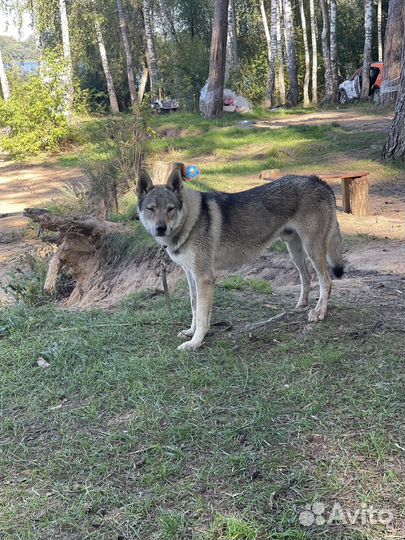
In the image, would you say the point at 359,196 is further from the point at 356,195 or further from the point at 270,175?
the point at 270,175

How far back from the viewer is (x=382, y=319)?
15.5ft

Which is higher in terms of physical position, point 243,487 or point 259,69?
point 259,69

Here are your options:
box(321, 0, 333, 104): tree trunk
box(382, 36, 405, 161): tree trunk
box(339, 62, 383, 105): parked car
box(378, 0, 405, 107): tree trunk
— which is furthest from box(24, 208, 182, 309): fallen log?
box(321, 0, 333, 104): tree trunk

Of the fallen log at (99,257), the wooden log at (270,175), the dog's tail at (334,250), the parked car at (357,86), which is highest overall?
the parked car at (357,86)

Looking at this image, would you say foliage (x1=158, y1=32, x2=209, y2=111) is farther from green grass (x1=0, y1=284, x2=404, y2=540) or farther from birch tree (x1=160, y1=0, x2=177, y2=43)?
green grass (x1=0, y1=284, x2=404, y2=540)

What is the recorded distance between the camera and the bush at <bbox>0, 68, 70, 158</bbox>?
21.9 m

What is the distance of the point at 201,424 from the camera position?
3.45 metres

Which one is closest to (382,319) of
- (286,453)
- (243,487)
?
(286,453)

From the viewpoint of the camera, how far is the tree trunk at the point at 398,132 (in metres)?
11.1

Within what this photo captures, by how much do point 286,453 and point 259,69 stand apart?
35.9 m

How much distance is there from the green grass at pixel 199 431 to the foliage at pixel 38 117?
18.5m

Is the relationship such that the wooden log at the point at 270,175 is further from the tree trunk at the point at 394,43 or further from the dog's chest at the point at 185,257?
the tree trunk at the point at 394,43

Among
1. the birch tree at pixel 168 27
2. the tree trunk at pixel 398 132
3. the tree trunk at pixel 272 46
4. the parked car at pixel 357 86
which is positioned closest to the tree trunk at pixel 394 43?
the tree trunk at pixel 398 132

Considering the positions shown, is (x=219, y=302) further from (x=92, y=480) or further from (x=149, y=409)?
(x=92, y=480)
